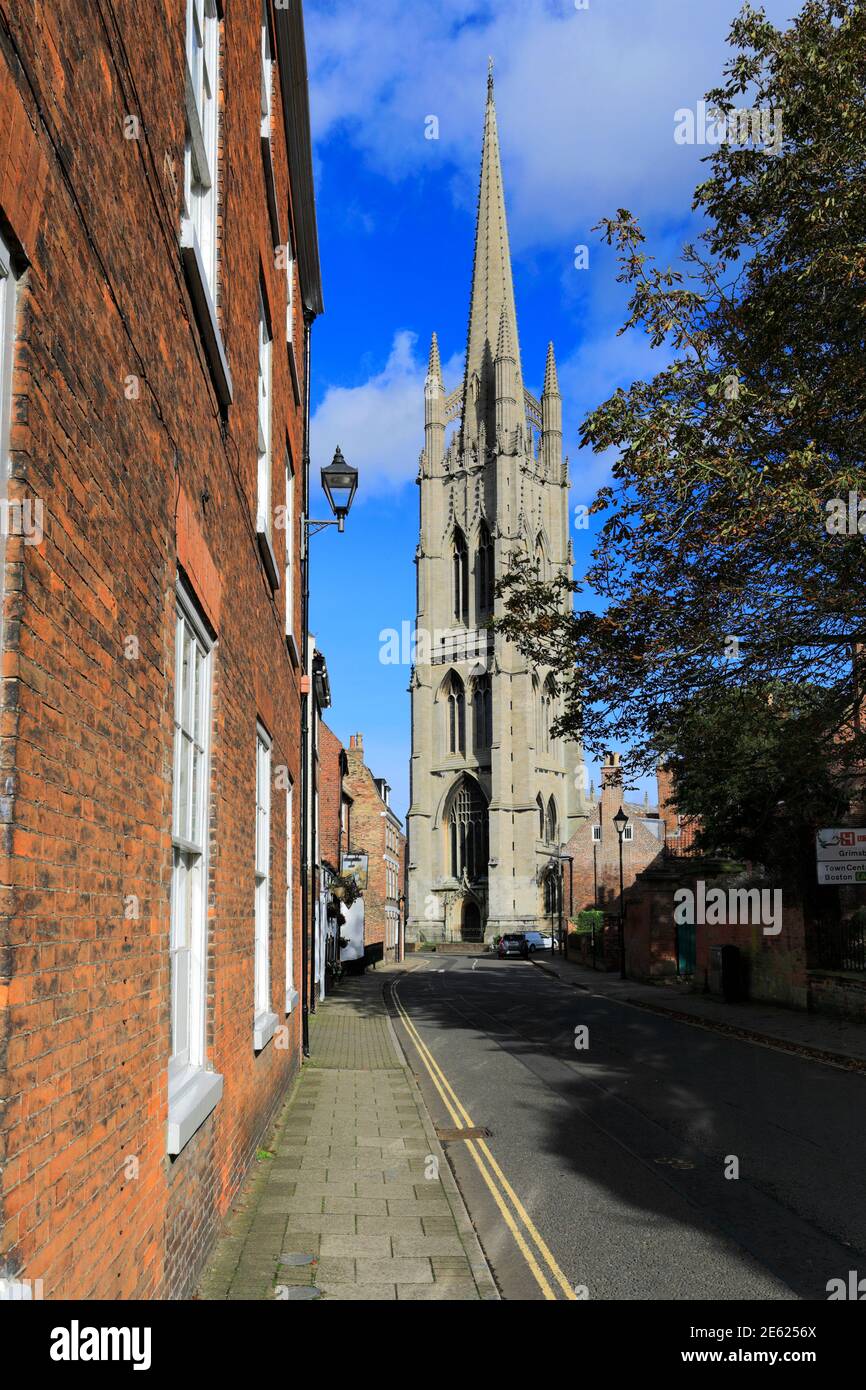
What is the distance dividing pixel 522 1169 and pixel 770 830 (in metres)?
15.0

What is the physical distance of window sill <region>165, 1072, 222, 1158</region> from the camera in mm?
4289

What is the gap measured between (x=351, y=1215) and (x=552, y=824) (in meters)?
73.8

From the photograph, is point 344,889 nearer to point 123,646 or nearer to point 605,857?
point 123,646

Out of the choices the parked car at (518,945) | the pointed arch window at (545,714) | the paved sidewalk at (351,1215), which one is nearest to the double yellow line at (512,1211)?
the paved sidewalk at (351,1215)

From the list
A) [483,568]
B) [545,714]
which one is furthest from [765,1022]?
[483,568]

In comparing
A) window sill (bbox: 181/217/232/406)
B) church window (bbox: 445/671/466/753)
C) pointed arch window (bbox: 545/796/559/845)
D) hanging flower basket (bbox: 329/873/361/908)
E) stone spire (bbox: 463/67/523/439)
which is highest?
stone spire (bbox: 463/67/523/439)

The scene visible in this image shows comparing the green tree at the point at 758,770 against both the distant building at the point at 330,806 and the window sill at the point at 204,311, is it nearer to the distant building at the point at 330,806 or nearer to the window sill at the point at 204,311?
the window sill at the point at 204,311

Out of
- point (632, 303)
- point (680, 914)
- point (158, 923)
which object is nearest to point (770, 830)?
point (680, 914)

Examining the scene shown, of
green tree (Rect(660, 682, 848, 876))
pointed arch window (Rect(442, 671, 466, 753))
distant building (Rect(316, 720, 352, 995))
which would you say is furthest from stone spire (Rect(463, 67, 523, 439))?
green tree (Rect(660, 682, 848, 876))

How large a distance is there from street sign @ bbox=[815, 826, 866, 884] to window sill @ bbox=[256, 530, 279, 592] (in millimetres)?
11777

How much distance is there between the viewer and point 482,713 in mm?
79062

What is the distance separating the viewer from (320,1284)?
5.34m

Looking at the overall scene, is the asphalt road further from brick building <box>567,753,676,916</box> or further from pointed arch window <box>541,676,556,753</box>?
pointed arch window <box>541,676,556,753</box>

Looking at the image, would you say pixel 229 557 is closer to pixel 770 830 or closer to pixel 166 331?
pixel 166 331
